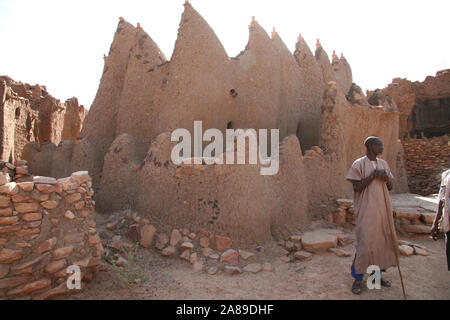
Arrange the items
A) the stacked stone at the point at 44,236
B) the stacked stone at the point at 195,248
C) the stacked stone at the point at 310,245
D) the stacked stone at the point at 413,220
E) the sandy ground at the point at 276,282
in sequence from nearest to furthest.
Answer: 1. the stacked stone at the point at 44,236
2. the sandy ground at the point at 276,282
3. the stacked stone at the point at 195,248
4. the stacked stone at the point at 310,245
5. the stacked stone at the point at 413,220

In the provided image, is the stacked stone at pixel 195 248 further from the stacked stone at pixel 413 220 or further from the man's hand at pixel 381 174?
the stacked stone at pixel 413 220

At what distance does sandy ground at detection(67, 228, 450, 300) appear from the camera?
11.8ft

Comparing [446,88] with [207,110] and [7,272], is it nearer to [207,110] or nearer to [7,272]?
[207,110]

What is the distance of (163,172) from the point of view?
5.39m

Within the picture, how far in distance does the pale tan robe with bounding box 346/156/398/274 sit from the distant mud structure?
1.74 meters

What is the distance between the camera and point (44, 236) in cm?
340

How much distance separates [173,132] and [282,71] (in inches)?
142

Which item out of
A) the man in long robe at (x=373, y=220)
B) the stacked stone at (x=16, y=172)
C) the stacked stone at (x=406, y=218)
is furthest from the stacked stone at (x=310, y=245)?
the stacked stone at (x=16, y=172)

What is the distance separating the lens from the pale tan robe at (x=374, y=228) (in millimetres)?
3443

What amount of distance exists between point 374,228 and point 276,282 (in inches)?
55.6

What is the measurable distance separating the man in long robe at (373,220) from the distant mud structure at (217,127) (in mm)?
1712
